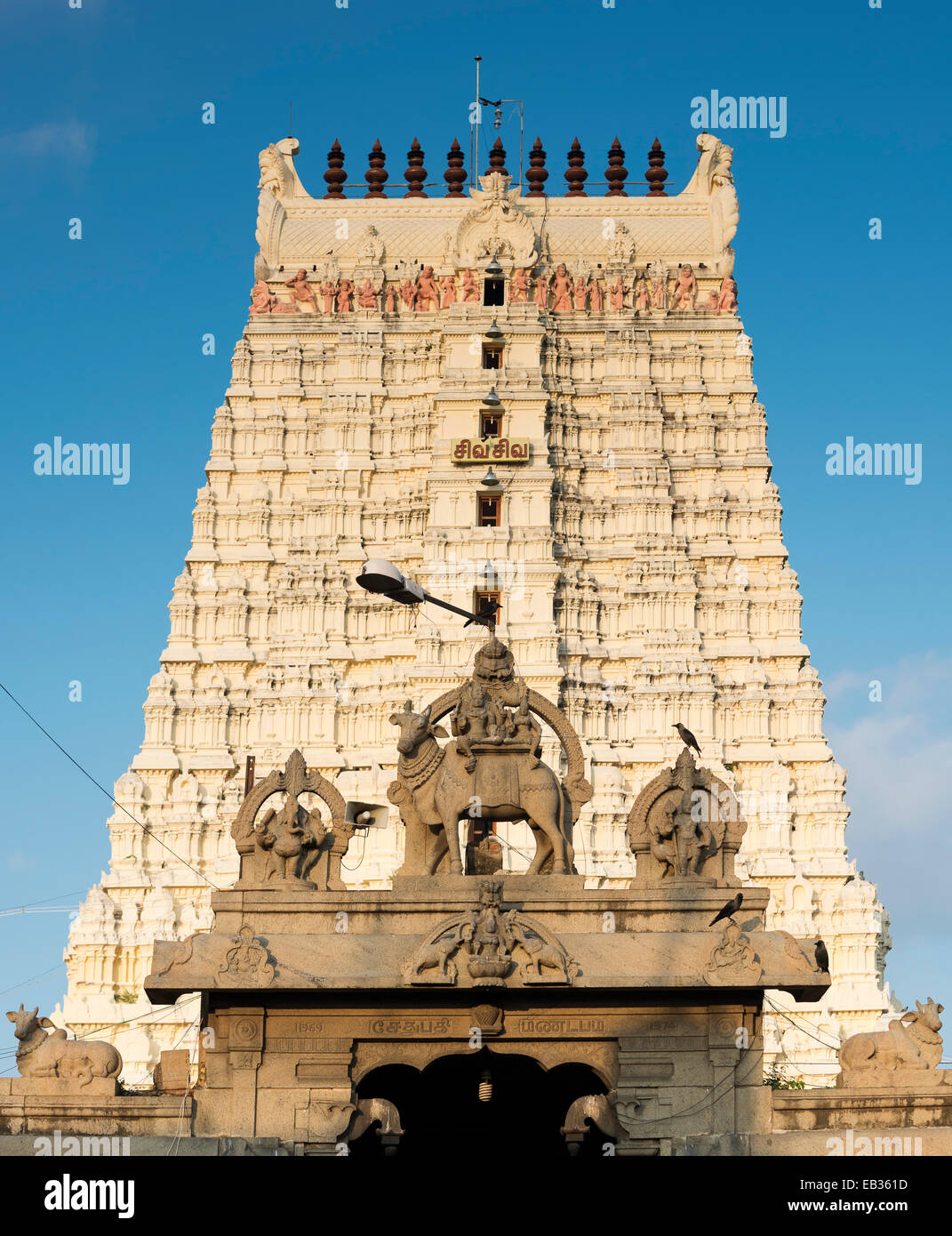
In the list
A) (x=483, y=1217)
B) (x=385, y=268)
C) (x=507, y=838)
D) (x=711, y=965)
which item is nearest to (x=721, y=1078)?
(x=711, y=965)

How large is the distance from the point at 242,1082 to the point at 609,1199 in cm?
636

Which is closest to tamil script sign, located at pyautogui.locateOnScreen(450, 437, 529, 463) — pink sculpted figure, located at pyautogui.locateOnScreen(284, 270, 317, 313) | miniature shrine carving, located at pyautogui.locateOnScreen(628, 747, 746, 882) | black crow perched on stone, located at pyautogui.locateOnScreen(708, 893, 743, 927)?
pink sculpted figure, located at pyautogui.locateOnScreen(284, 270, 317, 313)

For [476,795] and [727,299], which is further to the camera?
[727,299]

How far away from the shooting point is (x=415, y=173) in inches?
4119

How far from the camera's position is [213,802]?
277 ft

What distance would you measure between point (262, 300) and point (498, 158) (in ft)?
54.5

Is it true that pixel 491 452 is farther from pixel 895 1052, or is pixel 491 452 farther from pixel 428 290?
pixel 895 1052

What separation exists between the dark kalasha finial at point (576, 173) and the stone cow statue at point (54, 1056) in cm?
7810

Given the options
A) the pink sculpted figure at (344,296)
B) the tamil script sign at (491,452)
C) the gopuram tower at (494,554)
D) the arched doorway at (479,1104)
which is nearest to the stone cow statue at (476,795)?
the arched doorway at (479,1104)

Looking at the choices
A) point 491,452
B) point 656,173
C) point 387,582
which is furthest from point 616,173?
point 387,582

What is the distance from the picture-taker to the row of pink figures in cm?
9438

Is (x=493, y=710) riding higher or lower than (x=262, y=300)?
lower

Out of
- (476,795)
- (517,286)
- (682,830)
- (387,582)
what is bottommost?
(682,830)

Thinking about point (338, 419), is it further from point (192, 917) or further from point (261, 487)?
point (192, 917)
